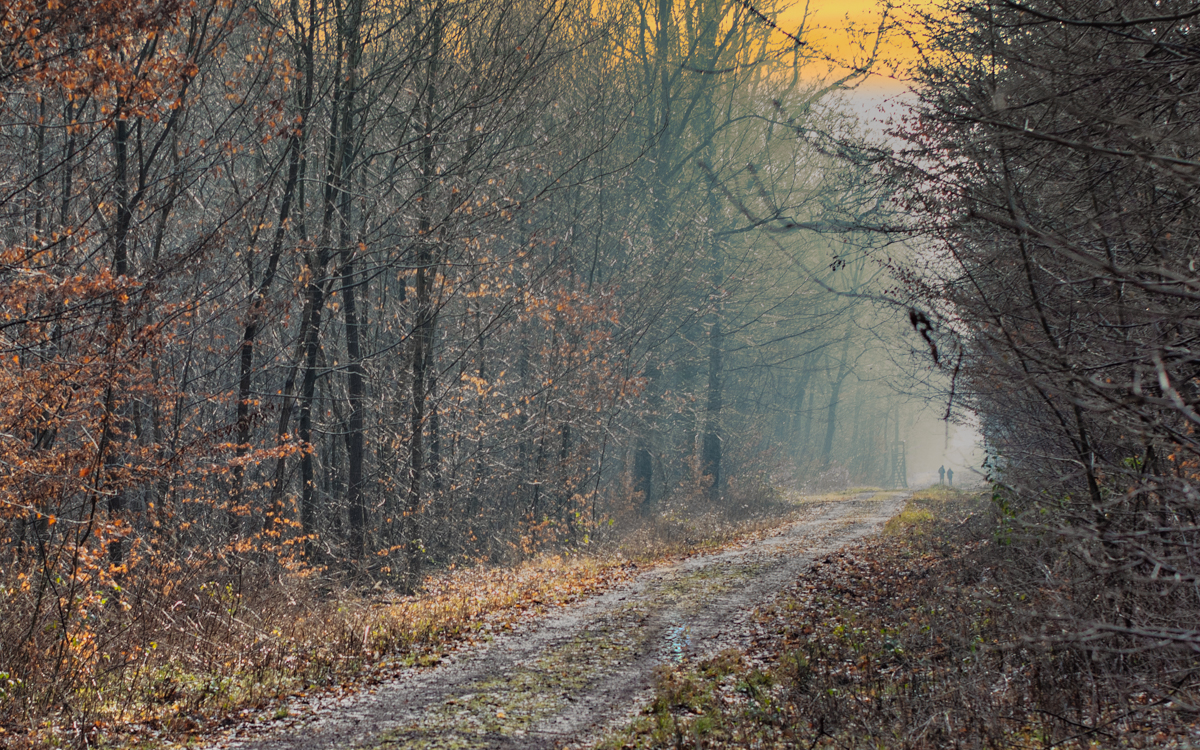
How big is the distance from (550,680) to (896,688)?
2992mm

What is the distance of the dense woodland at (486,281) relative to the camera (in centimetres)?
450

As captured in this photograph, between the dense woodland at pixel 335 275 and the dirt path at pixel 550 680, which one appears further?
the dense woodland at pixel 335 275

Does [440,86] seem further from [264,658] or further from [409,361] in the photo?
[264,658]

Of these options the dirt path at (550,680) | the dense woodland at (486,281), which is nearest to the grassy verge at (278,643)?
the dense woodland at (486,281)

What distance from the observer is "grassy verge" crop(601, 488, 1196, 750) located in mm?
4977

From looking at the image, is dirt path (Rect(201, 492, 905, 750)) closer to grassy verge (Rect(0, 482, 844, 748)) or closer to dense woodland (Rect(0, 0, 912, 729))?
grassy verge (Rect(0, 482, 844, 748))

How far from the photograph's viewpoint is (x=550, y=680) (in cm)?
709

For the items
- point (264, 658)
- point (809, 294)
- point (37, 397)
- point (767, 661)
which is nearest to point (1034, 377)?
point (767, 661)

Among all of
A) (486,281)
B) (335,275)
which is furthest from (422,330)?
(486,281)

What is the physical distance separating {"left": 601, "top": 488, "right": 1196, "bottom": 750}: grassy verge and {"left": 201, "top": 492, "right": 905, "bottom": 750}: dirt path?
0.42 m

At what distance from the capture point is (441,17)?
44.3 ft

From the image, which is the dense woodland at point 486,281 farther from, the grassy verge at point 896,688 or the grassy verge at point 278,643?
the grassy verge at point 896,688

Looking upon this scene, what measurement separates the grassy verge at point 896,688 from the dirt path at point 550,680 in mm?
423

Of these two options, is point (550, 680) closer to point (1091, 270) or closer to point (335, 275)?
point (1091, 270)
